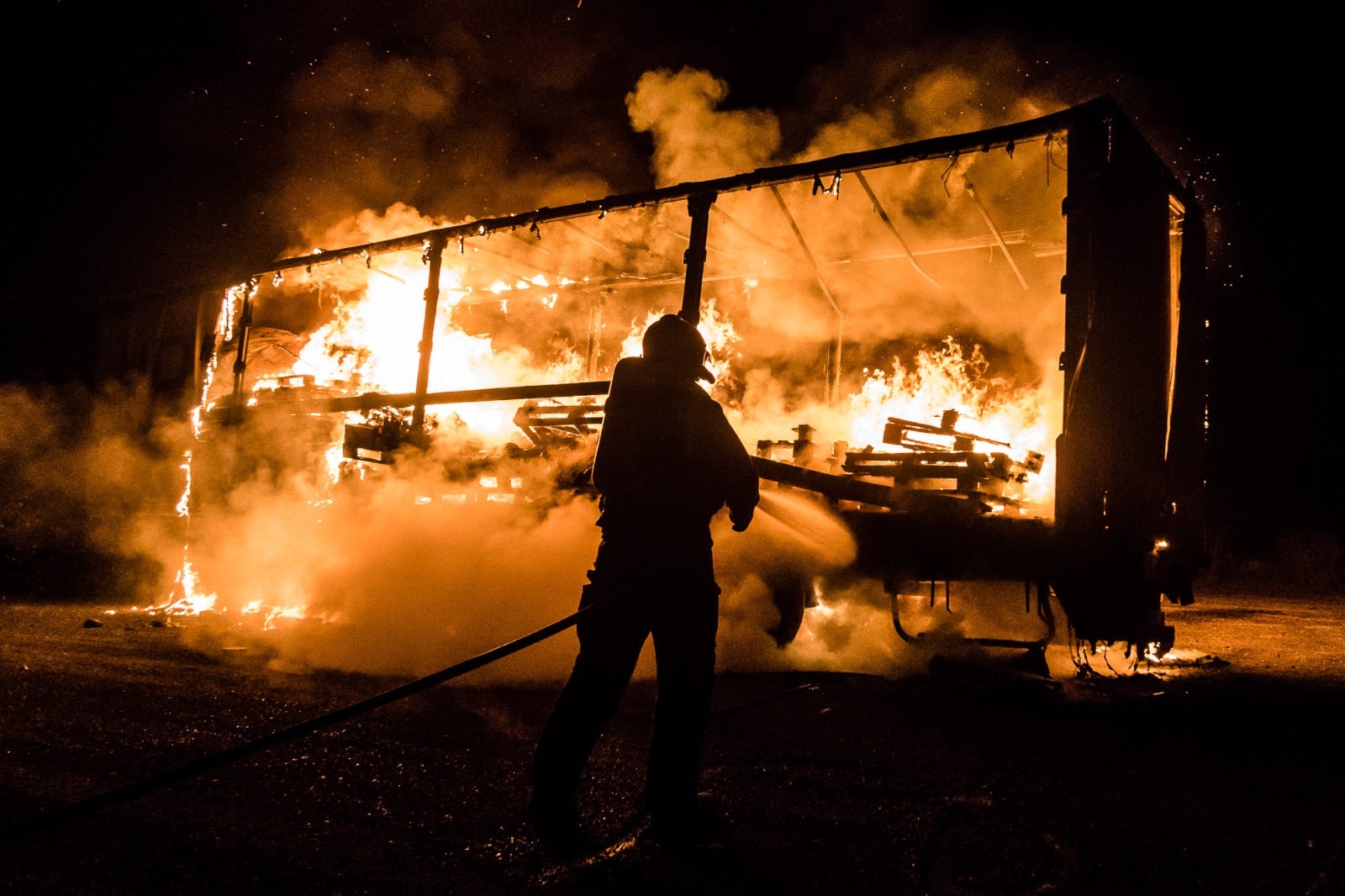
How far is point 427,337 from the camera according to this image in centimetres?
872

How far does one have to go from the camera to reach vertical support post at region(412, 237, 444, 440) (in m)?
8.68

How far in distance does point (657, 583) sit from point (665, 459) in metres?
0.50

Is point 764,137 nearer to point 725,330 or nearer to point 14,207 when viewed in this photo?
point 725,330

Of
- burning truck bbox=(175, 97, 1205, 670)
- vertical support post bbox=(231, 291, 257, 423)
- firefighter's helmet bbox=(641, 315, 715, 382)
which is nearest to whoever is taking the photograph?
firefighter's helmet bbox=(641, 315, 715, 382)

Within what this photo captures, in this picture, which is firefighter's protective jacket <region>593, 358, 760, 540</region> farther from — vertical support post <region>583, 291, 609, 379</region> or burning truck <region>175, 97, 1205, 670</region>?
vertical support post <region>583, 291, 609, 379</region>

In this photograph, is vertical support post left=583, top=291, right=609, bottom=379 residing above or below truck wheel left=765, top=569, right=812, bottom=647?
above

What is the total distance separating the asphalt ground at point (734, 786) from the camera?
2658 millimetres

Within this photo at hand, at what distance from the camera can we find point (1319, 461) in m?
17.2

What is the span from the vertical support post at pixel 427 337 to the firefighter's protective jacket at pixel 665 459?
591 cm

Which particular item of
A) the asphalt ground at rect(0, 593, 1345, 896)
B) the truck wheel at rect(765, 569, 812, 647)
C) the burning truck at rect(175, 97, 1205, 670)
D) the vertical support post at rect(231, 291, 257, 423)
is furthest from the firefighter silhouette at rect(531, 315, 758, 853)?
the vertical support post at rect(231, 291, 257, 423)

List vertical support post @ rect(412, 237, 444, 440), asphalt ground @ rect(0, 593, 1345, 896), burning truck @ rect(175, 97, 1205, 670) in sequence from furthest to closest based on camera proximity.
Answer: vertical support post @ rect(412, 237, 444, 440) < burning truck @ rect(175, 97, 1205, 670) < asphalt ground @ rect(0, 593, 1345, 896)

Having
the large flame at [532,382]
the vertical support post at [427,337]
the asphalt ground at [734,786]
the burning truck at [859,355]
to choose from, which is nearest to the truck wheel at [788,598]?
the burning truck at [859,355]

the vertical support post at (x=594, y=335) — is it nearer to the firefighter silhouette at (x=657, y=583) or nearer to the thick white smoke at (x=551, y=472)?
the thick white smoke at (x=551, y=472)

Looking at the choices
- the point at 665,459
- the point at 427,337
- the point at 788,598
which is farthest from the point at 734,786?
the point at 427,337
